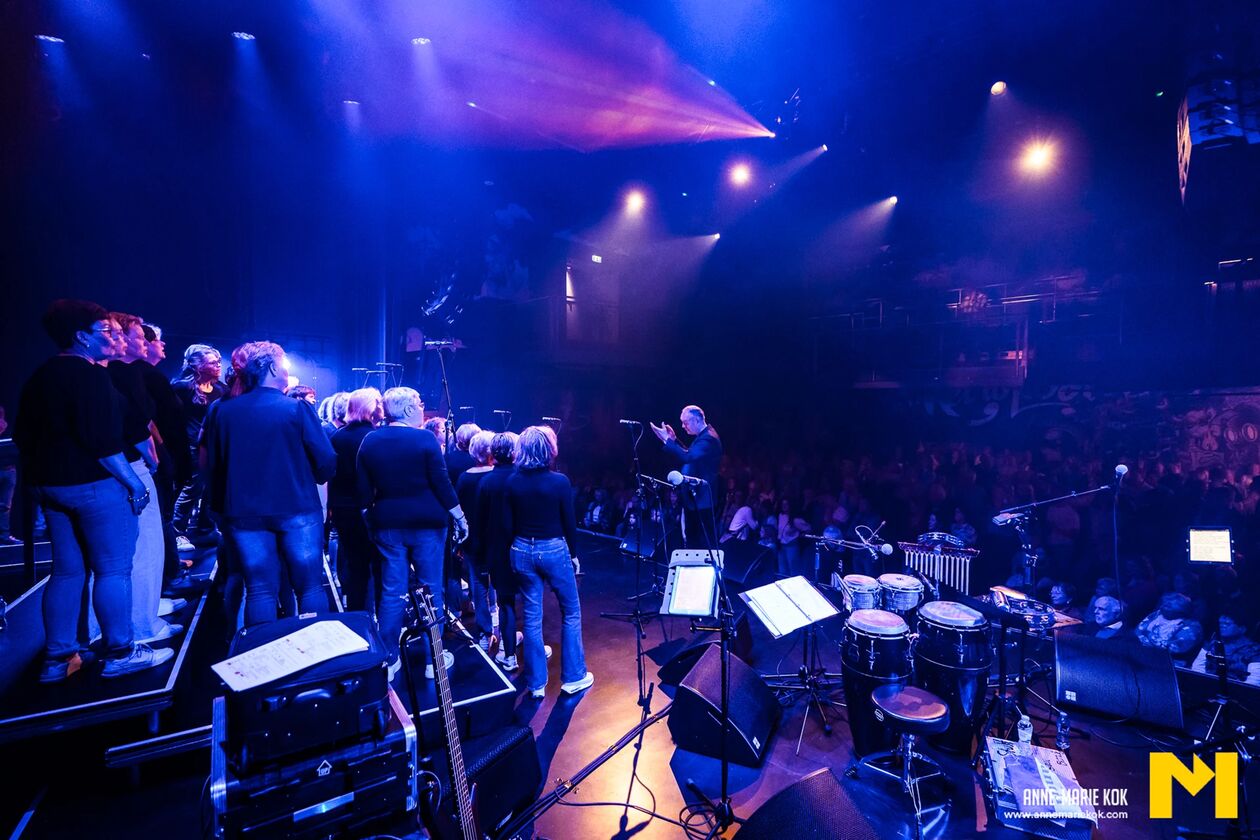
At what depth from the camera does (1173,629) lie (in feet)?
13.4

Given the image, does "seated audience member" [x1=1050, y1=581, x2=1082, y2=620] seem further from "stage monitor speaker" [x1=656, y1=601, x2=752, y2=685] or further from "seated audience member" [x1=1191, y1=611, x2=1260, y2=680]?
"stage monitor speaker" [x1=656, y1=601, x2=752, y2=685]

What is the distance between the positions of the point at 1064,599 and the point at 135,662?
6712 millimetres

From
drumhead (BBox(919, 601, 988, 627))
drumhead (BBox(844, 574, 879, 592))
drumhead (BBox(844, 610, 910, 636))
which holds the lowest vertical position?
drumhead (BBox(844, 610, 910, 636))

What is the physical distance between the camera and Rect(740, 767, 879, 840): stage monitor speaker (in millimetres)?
1595

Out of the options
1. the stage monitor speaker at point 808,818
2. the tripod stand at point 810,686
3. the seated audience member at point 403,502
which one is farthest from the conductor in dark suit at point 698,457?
the stage monitor speaker at point 808,818

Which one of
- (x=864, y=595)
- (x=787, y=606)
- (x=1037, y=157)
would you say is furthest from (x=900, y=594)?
(x=1037, y=157)

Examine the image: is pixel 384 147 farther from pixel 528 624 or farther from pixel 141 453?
pixel 528 624

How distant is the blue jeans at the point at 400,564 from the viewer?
123 inches

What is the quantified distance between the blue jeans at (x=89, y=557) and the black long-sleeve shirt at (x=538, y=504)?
1.77 meters

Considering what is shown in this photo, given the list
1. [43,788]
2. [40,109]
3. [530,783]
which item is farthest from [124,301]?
[530,783]

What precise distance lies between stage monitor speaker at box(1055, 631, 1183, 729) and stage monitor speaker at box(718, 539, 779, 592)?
273 cm

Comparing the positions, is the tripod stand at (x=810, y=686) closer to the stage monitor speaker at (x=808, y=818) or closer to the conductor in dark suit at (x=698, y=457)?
the conductor in dark suit at (x=698, y=457)

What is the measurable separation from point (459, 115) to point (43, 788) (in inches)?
289

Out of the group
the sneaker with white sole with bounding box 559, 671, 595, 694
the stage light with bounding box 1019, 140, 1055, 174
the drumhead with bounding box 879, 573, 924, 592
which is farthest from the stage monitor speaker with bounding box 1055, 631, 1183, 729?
the stage light with bounding box 1019, 140, 1055, 174
